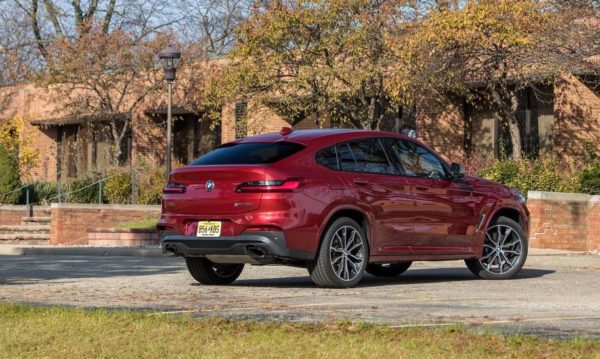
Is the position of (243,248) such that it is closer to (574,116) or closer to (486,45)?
(486,45)

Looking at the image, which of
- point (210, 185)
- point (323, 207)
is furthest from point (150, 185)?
point (323, 207)

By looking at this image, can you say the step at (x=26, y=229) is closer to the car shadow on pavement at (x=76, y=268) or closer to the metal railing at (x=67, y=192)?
the metal railing at (x=67, y=192)

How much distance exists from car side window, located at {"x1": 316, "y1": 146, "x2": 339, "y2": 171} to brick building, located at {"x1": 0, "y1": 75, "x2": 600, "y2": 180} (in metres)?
17.4

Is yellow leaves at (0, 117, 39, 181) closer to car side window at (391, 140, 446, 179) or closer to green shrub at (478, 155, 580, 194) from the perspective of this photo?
green shrub at (478, 155, 580, 194)

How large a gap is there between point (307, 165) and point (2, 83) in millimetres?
42814

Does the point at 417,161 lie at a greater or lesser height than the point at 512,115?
lesser

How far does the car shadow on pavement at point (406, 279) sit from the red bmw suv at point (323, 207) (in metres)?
0.41

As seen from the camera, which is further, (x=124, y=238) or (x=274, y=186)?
(x=124, y=238)

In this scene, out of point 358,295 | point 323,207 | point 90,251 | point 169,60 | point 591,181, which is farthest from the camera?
point 169,60

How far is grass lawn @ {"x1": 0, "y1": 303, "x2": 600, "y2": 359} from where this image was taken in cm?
780

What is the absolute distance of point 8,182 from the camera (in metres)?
37.2

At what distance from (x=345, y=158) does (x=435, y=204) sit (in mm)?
1390

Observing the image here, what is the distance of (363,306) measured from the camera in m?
11.2

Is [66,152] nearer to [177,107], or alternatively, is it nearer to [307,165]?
[177,107]
